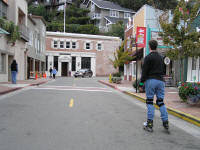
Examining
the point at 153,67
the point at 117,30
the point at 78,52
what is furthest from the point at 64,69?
the point at 153,67

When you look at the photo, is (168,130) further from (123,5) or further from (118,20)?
(123,5)

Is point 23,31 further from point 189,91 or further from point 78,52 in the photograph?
point 78,52

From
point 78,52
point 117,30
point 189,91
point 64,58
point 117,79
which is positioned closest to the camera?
point 189,91

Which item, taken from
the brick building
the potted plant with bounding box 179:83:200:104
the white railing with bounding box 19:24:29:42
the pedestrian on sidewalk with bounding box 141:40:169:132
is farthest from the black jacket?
the brick building

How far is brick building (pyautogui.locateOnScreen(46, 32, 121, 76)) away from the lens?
155ft

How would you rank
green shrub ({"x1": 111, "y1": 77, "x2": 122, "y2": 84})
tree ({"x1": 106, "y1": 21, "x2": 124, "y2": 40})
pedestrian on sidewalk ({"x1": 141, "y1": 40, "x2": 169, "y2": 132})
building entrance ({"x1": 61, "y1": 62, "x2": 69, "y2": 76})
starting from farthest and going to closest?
1. tree ({"x1": 106, "y1": 21, "x2": 124, "y2": 40})
2. building entrance ({"x1": 61, "y1": 62, "x2": 69, "y2": 76})
3. green shrub ({"x1": 111, "y1": 77, "x2": 122, "y2": 84})
4. pedestrian on sidewalk ({"x1": 141, "y1": 40, "x2": 169, "y2": 132})

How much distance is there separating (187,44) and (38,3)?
72.6m

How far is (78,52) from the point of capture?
4881 cm

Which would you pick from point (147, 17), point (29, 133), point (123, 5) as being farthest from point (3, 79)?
point (123, 5)

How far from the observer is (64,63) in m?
49.3

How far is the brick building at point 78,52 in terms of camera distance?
47.3m

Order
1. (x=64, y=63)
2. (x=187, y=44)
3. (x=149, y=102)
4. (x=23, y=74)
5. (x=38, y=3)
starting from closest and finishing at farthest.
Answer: (x=149, y=102) < (x=187, y=44) < (x=23, y=74) < (x=64, y=63) < (x=38, y=3)

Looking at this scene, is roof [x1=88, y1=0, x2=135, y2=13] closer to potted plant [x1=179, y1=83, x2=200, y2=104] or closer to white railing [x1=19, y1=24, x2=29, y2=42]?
white railing [x1=19, y1=24, x2=29, y2=42]

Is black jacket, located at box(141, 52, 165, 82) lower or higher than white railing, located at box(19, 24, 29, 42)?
lower
